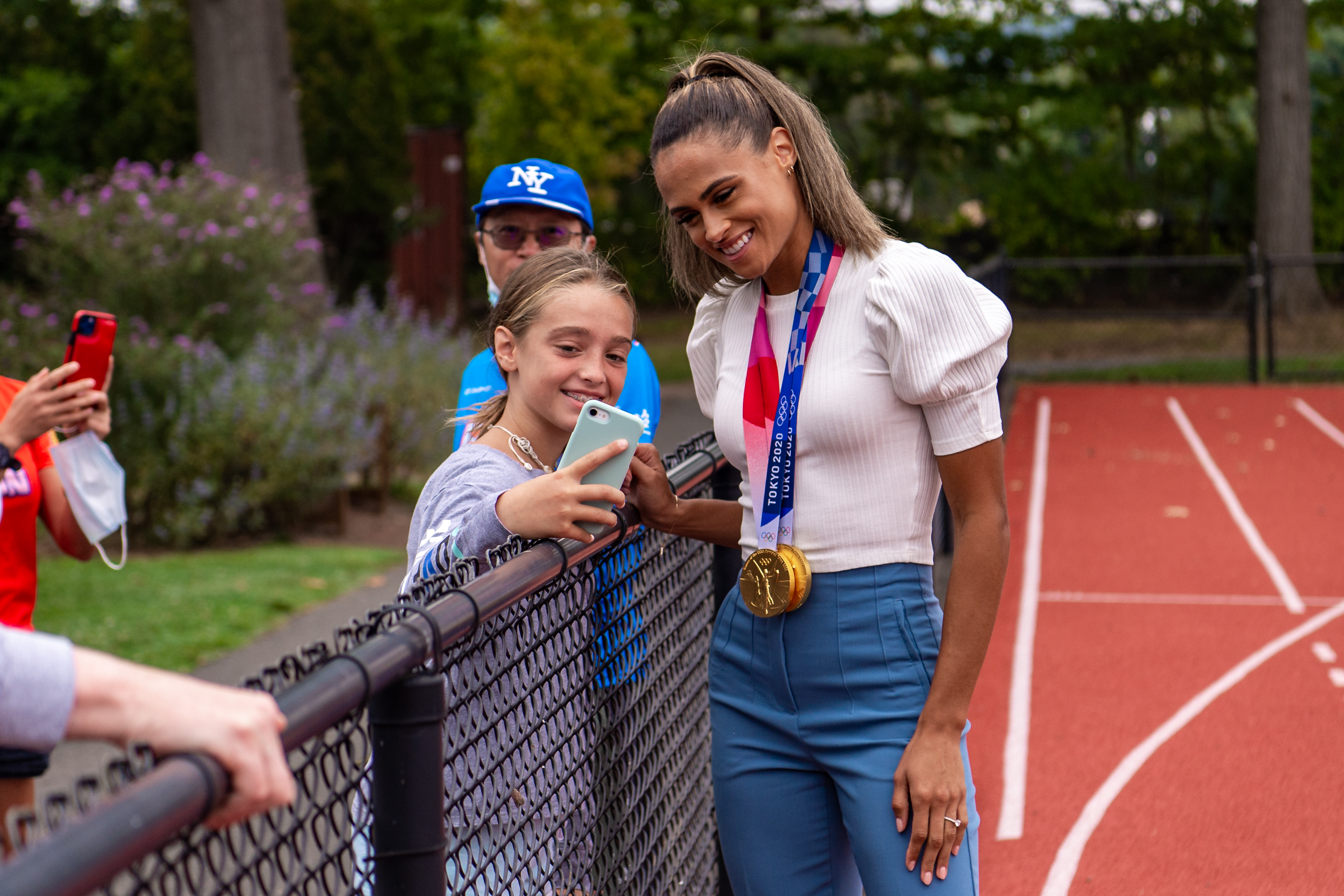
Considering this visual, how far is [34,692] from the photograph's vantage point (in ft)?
3.84

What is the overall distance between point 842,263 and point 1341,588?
24.0 feet

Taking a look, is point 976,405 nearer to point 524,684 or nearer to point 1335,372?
point 524,684

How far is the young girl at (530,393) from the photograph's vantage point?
7.68ft

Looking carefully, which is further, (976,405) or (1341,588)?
(1341,588)

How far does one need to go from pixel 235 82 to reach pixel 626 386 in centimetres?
1189

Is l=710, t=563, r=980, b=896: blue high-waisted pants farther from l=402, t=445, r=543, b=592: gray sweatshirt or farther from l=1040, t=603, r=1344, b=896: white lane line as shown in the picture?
l=1040, t=603, r=1344, b=896: white lane line

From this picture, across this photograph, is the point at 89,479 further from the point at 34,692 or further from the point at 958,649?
the point at 34,692

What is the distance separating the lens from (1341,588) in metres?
8.35

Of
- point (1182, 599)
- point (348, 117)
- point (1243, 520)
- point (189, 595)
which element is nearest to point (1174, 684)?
point (1182, 599)

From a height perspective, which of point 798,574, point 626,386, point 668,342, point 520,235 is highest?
point 520,235

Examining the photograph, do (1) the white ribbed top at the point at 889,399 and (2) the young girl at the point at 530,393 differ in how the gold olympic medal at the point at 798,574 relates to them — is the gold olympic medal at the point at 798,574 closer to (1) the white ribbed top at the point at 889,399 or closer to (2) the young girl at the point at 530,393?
(1) the white ribbed top at the point at 889,399

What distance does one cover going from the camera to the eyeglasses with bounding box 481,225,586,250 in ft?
12.3

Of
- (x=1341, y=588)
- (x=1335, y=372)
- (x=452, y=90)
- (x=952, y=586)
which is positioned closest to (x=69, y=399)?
(x=952, y=586)

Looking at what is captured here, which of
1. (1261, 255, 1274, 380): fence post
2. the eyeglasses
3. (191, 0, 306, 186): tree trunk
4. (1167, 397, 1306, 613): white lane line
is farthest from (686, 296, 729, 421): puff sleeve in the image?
(1261, 255, 1274, 380): fence post
